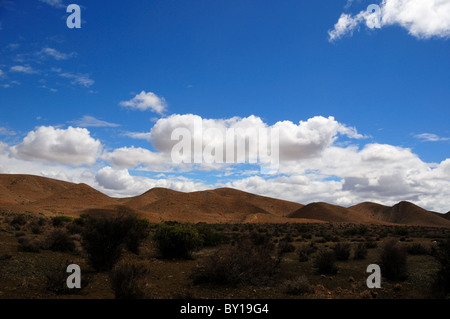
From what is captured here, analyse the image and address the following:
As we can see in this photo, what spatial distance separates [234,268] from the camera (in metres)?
11.0

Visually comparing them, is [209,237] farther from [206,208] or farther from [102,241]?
[206,208]

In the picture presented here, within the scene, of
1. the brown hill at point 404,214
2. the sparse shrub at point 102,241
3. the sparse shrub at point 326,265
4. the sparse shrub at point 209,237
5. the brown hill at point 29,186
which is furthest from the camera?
the brown hill at point 404,214

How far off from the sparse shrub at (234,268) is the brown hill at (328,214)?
297 feet

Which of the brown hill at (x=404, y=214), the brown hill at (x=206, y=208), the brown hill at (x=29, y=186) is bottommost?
the brown hill at (x=404, y=214)

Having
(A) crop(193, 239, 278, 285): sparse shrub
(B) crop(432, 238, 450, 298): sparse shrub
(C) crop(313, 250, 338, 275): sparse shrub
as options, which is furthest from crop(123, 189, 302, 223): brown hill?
(B) crop(432, 238, 450, 298): sparse shrub

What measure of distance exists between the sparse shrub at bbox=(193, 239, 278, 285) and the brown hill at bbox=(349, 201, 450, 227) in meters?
104

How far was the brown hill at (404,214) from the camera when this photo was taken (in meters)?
98.9

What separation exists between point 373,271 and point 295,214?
321 feet

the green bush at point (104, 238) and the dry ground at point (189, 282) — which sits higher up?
the green bush at point (104, 238)

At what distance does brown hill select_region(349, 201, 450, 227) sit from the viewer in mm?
98875

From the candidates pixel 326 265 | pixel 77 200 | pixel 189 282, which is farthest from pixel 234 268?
pixel 77 200

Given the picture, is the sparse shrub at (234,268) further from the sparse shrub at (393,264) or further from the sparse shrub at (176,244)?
Result: the sparse shrub at (393,264)

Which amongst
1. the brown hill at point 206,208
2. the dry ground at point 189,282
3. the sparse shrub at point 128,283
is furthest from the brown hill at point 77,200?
the sparse shrub at point 128,283
